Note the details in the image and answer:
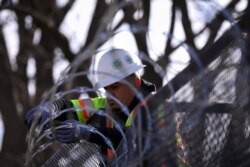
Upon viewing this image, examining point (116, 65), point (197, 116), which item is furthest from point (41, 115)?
point (197, 116)

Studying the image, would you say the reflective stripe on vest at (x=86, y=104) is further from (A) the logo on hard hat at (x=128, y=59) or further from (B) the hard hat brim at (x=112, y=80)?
(A) the logo on hard hat at (x=128, y=59)

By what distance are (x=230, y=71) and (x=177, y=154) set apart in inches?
18.8

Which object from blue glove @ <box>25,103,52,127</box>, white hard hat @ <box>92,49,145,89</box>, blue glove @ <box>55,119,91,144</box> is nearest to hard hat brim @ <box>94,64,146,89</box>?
white hard hat @ <box>92,49,145,89</box>

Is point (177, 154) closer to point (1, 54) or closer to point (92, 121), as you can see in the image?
point (92, 121)

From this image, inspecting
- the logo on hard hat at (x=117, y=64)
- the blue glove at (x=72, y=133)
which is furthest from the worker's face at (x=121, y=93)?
the blue glove at (x=72, y=133)

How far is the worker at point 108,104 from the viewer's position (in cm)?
651

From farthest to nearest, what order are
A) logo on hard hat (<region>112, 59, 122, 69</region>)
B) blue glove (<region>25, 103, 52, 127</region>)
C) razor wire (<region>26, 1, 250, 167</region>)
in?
logo on hard hat (<region>112, 59, 122, 69</region>) < blue glove (<region>25, 103, 52, 127</region>) < razor wire (<region>26, 1, 250, 167</region>)

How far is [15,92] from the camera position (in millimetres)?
16891

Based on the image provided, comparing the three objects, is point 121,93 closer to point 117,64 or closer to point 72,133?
point 117,64

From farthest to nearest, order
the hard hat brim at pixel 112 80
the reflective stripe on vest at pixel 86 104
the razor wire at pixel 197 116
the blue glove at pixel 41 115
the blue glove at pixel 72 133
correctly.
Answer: the reflective stripe on vest at pixel 86 104 < the hard hat brim at pixel 112 80 < the blue glove at pixel 41 115 < the blue glove at pixel 72 133 < the razor wire at pixel 197 116

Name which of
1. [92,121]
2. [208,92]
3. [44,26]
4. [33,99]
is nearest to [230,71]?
[208,92]

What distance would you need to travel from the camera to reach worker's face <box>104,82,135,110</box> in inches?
276

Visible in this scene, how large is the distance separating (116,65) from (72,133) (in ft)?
2.14

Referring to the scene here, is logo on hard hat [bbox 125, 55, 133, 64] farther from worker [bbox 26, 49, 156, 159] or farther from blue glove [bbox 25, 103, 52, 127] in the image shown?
blue glove [bbox 25, 103, 52, 127]
